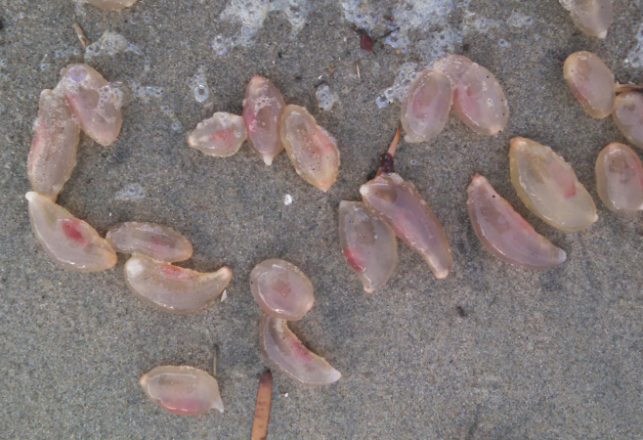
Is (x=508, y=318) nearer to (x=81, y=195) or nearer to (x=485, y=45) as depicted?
(x=485, y=45)

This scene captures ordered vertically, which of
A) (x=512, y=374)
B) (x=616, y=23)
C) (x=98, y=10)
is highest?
(x=616, y=23)

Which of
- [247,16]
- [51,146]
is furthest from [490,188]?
[51,146]

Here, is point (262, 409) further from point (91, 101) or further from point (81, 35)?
point (81, 35)

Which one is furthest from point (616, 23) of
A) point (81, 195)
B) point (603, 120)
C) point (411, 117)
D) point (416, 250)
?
point (81, 195)

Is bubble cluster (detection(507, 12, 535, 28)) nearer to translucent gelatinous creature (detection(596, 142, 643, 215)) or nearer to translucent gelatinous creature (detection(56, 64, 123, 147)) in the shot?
translucent gelatinous creature (detection(596, 142, 643, 215))

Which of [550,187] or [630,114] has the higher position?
[630,114]

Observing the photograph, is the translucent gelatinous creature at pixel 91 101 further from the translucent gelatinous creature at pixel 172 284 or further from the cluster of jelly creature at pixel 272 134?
the translucent gelatinous creature at pixel 172 284
